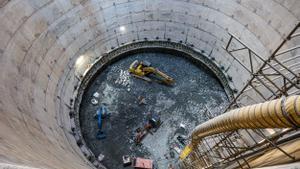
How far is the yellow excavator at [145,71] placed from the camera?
1623cm

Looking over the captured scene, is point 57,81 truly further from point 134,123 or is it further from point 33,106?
point 134,123

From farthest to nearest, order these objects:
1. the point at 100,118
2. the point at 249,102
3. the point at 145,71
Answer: the point at 145,71
the point at 100,118
the point at 249,102

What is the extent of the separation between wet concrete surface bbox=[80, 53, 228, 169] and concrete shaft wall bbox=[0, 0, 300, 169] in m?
1.39

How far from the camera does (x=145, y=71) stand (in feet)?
54.3

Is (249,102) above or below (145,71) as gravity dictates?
below

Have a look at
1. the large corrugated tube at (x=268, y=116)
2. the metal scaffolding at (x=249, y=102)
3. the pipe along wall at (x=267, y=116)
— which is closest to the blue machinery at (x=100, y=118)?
the metal scaffolding at (x=249, y=102)

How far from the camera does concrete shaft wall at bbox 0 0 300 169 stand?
31.4ft

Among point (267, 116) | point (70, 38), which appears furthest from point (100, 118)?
point (267, 116)

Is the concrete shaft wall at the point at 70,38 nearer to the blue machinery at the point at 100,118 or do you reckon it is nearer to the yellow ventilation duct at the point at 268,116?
the blue machinery at the point at 100,118

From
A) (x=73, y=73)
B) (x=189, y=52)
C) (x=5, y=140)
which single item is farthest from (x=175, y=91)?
(x=5, y=140)

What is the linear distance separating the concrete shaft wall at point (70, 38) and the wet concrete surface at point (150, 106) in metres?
1.39

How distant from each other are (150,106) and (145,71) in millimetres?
2356

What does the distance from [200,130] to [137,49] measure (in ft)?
31.3

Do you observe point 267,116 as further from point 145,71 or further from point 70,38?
point 70,38
